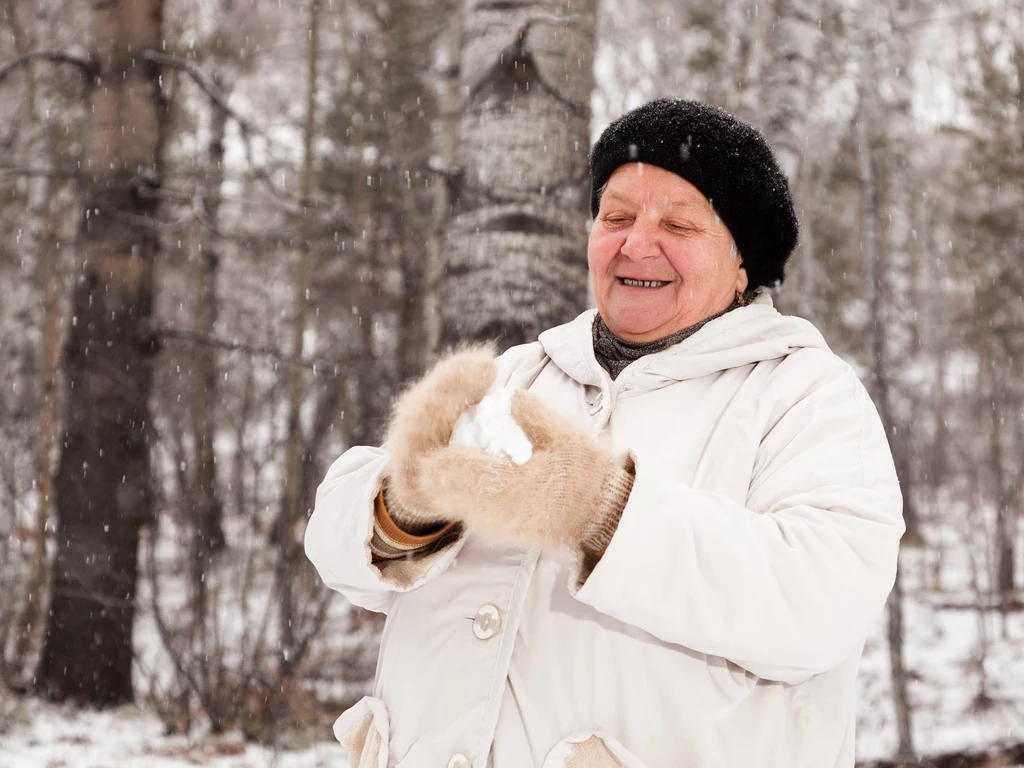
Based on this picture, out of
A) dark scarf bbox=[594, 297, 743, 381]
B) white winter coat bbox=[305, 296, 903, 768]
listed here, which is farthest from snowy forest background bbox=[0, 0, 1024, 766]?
white winter coat bbox=[305, 296, 903, 768]

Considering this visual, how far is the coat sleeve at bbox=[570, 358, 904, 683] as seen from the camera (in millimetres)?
1362

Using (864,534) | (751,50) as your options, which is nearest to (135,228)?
(751,50)

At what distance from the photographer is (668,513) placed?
4.49 ft

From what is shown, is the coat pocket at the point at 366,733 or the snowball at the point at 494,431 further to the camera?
the coat pocket at the point at 366,733

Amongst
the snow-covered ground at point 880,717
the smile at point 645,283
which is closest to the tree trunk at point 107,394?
the snow-covered ground at point 880,717

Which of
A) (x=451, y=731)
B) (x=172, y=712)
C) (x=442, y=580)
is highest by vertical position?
(x=442, y=580)

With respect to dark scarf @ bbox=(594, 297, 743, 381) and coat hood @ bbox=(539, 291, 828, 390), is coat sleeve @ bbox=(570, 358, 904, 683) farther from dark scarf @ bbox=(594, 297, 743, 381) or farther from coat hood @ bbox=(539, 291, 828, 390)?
dark scarf @ bbox=(594, 297, 743, 381)

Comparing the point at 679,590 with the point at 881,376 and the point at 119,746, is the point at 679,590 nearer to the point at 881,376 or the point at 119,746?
the point at 119,746

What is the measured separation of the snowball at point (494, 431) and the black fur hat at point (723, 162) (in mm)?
640

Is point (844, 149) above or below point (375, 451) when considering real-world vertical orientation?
above

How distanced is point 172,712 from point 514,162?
12.0 ft

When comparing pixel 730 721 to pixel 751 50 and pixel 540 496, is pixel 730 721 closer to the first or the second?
pixel 540 496

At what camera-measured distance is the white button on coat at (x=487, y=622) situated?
1.63 meters

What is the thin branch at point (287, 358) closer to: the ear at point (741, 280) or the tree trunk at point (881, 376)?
the ear at point (741, 280)
